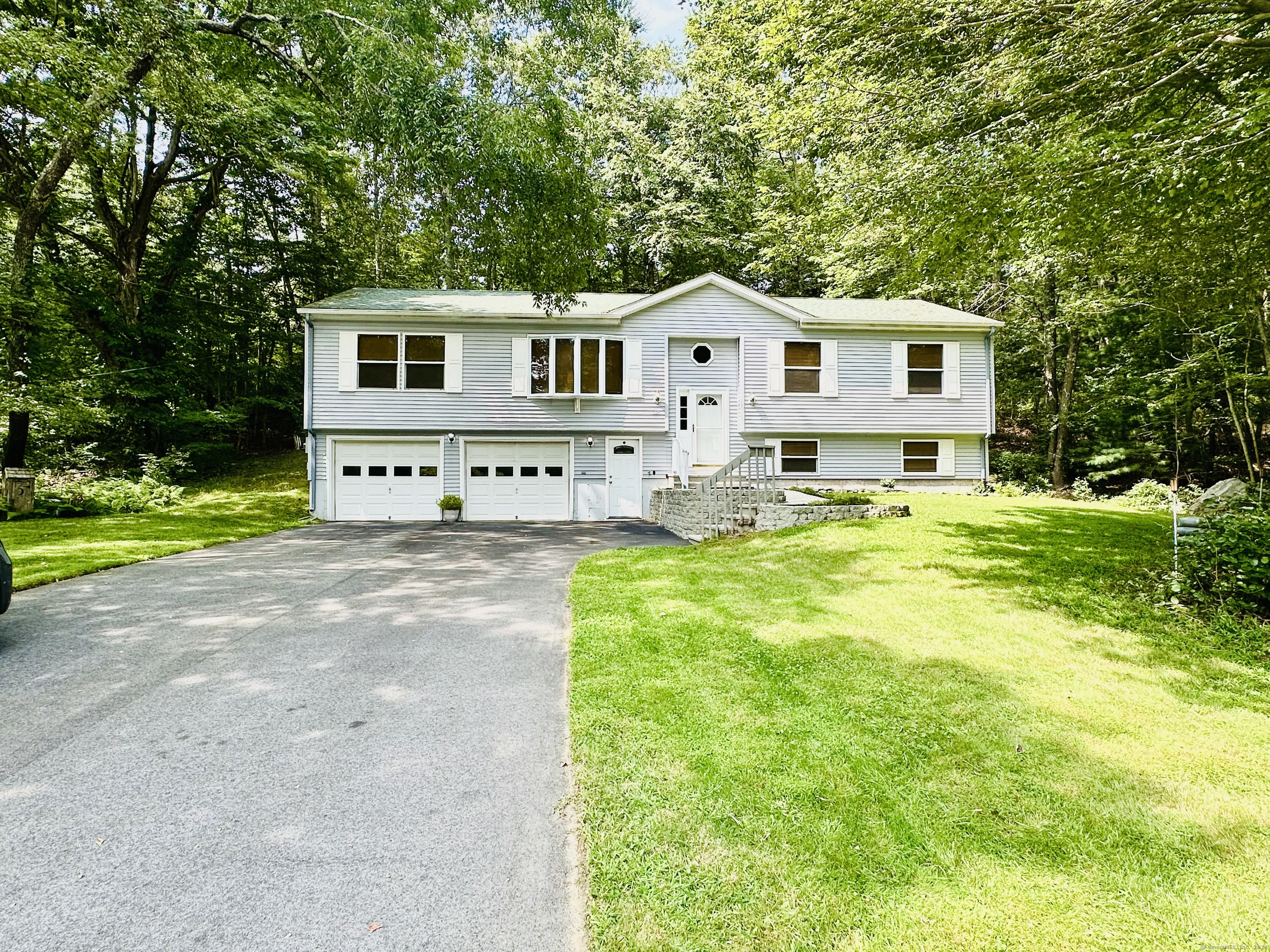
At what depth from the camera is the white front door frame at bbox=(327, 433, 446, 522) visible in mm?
13539

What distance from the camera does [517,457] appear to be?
14.2 meters

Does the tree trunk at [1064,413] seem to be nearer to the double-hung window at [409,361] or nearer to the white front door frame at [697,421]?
the white front door frame at [697,421]

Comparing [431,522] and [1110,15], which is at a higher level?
[1110,15]

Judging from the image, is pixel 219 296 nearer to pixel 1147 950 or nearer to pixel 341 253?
pixel 341 253

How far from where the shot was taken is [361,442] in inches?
542

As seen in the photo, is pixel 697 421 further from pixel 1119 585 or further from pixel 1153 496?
pixel 1153 496

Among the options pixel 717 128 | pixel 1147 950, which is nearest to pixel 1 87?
pixel 1147 950

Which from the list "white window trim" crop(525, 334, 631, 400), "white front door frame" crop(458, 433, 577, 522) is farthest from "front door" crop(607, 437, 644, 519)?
"white window trim" crop(525, 334, 631, 400)

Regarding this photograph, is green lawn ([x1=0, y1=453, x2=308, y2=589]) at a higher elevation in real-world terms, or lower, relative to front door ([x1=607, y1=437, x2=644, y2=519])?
lower

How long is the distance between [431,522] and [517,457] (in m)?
2.61

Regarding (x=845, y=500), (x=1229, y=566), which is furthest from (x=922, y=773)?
(x=845, y=500)

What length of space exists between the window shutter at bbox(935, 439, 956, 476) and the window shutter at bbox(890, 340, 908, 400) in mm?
1774

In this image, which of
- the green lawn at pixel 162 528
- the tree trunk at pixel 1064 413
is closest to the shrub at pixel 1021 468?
the tree trunk at pixel 1064 413

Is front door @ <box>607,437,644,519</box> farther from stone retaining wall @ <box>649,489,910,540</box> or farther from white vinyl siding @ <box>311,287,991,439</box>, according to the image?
stone retaining wall @ <box>649,489,910,540</box>
